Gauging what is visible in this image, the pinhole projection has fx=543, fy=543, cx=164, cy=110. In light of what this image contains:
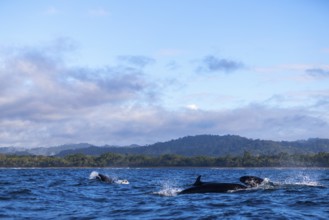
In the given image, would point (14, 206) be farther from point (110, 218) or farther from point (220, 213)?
point (220, 213)

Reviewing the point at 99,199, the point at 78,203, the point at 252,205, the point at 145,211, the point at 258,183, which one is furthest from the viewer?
the point at 258,183

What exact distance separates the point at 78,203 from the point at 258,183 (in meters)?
13.9

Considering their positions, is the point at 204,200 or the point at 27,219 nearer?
the point at 27,219

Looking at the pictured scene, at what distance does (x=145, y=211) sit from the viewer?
75.1 ft

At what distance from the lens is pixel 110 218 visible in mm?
20719

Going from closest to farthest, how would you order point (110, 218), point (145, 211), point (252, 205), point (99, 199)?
point (110, 218) < point (145, 211) < point (252, 205) < point (99, 199)

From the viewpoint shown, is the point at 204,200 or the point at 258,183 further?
the point at 258,183

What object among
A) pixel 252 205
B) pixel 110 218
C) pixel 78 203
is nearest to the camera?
pixel 110 218

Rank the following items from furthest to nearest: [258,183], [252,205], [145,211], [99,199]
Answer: [258,183]
[99,199]
[252,205]
[145,211]

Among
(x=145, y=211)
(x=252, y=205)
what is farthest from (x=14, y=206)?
(x=252, y=205)

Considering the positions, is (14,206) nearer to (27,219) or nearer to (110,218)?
(27,219)

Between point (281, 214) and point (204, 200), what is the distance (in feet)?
19.5

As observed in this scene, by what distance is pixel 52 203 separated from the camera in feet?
86.8

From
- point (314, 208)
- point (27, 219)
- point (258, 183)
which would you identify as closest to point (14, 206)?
point (27, 219)
